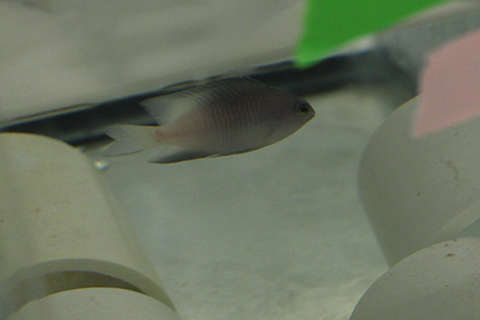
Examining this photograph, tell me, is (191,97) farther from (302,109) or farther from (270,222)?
(270,222)

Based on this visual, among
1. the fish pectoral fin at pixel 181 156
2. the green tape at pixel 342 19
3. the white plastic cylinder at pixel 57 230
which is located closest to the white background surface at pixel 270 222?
the white plastic cylinder at pixel 57 230

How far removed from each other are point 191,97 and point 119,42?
77mm

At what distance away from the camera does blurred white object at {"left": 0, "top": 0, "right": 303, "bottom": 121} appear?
0.32 m

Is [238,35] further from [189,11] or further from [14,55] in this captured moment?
[14,55]

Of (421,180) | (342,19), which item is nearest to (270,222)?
(421,180)

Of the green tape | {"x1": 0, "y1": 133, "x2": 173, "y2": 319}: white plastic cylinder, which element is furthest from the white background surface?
the green tape

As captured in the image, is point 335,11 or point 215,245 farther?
point 215,245

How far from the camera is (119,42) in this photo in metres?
0.34

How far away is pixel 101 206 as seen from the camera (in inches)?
17.8

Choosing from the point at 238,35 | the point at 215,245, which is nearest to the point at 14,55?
the point at 238,35

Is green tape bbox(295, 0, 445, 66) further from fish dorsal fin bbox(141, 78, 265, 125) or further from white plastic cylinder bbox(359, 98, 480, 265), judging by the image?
white plastic cylinder bbox(359, 98, 480, 265)

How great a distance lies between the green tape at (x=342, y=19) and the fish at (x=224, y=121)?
0.11 meters

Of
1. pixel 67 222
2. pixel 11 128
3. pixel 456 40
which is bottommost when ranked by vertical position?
pixel 456 40

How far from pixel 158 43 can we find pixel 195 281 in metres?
0.26
